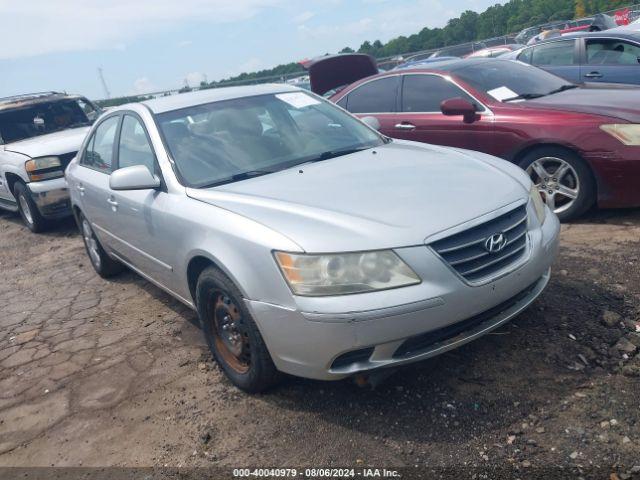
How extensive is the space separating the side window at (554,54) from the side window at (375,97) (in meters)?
3.47

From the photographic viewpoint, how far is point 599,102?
5.05 metres

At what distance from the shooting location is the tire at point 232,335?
2.83 metres

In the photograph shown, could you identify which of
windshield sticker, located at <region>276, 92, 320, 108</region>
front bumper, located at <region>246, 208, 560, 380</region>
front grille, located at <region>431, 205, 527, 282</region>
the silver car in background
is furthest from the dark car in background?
front bumper, located at <region>246, 208, 560, 380</region>

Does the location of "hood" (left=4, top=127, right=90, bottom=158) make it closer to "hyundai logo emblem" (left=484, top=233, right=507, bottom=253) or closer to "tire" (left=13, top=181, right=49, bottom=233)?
"tire" (left=13, top=181, right=49, bottom=233)

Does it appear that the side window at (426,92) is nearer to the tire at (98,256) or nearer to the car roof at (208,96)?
the car roof at (208,96)

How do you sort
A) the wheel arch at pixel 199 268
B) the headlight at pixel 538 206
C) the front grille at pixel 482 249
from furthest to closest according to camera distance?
the headlight at pixel 538 206, the wheel arch at pixel 199 268, the front grille at pixel 482 249

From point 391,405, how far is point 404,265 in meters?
0.78

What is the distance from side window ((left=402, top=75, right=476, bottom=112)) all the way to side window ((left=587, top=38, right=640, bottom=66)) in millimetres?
3467

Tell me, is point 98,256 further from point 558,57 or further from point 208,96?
point 558,57

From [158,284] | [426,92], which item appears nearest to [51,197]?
[158,284]

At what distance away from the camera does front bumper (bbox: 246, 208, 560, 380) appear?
2445 millimetres

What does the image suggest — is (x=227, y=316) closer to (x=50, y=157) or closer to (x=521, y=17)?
(x=50, y=157)

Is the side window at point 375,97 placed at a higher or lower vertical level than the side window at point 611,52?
higher

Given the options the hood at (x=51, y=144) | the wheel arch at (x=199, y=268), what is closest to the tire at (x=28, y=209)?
the hood at (x=51, y=144)
